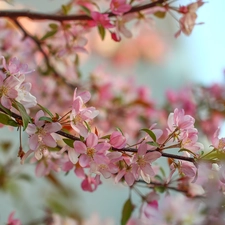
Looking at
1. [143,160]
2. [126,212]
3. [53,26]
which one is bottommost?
[126,212]

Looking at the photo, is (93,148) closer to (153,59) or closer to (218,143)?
(218,143)

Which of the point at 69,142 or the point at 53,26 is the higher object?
the point at 53,26

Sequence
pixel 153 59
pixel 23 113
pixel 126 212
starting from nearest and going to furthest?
pixel 23 113, pixel 126 212, pixel 153 59

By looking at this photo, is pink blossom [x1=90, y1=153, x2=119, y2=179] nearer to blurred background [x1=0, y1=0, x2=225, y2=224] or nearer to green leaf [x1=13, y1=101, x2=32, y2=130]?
green leaf [x1=13, y1=101, x2=32, y2=130]

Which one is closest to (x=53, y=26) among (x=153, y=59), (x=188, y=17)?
(x=188, y=17)

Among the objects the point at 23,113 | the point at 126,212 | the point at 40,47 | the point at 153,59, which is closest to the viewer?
the point at 23,113

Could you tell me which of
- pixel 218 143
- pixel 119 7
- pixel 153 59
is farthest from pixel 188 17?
pixel 153 59

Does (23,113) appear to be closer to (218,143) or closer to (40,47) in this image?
(218,143)

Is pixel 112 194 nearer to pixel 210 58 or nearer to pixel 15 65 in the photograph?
pixel 210 58

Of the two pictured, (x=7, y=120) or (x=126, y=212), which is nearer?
(x=7, y=120)
